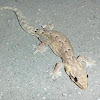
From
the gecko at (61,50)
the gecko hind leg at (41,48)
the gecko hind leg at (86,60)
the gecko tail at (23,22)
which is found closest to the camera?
the gecko at (61,50)

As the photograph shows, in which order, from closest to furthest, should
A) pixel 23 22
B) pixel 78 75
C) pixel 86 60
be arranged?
pixel 78 75, pixel 86 60, pixel 23 22

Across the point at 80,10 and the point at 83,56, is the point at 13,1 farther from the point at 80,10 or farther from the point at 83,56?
the point at 83,56

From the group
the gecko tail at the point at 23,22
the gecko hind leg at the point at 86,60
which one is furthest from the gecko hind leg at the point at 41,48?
the gecko hind leg at the point at 86,60

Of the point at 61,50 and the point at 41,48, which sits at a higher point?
the point at 61,50

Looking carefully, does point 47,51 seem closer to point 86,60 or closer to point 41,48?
point 41,48

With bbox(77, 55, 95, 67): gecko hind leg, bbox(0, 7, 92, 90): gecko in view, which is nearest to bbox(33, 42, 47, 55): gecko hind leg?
bbox(0, 7, 92, 90): gecko

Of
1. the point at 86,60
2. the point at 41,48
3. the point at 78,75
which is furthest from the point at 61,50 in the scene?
the point at 78,75

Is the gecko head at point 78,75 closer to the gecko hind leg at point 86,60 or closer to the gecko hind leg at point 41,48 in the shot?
the gecko hind leg at point 86,60
